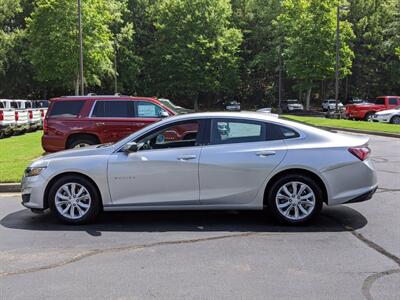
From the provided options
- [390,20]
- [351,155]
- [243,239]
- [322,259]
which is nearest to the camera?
[322,259]

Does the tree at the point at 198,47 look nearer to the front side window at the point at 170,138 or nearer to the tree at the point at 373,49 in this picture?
the tree at the point at 373,49

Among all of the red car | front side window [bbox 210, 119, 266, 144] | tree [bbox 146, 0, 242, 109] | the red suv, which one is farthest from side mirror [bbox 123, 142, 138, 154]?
tree [bbox 146, 0, 242, 109]

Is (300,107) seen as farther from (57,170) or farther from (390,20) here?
(57,170)

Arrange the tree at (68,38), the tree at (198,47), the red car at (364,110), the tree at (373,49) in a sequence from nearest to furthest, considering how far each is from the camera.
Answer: the red car at (364,110), the tree at (68,38), the tree at (198,47), the tree at (373,49)

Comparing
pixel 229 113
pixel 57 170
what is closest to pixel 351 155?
pixel 229 113

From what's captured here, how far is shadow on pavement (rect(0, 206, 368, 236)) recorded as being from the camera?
275 inches

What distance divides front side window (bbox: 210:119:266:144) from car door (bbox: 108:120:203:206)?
0.93 ft

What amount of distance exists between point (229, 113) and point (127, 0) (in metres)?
59.2

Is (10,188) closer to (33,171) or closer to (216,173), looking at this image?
(33,171)

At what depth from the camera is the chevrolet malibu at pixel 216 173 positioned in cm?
701

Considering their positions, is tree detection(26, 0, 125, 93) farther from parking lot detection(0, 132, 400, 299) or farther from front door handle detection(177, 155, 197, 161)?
front door handle detection(177, 155, 197, 161)

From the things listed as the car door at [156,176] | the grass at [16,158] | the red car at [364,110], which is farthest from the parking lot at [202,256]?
the red car at [364,110]

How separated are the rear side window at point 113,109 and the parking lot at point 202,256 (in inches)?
216

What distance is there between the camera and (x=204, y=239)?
21.2ft
